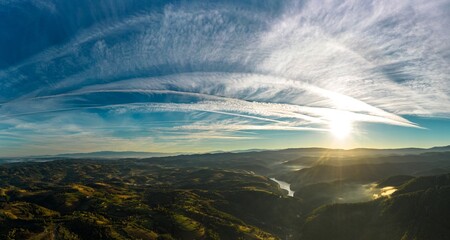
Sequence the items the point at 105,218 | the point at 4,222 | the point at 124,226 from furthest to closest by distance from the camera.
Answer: the point at 105,218 → the point at 124,226 → the point at 4,222

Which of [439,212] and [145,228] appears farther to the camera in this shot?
[439,212]

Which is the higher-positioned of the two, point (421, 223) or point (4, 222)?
point (4, 222)

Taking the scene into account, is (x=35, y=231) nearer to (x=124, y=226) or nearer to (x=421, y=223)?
(x=124, y=226)

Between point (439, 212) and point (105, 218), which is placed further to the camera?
point (439, 212)

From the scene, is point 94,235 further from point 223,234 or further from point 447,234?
point 447,234

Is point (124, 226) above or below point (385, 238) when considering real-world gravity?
above

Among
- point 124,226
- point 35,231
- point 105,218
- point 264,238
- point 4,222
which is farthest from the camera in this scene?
point 264,238

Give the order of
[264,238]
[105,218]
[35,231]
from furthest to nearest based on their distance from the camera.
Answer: [264,238] < [105,218] < [35,231]

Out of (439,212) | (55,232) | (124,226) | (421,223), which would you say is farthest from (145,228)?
(439,212)

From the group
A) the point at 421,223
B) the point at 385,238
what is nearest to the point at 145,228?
the point at 385,238
